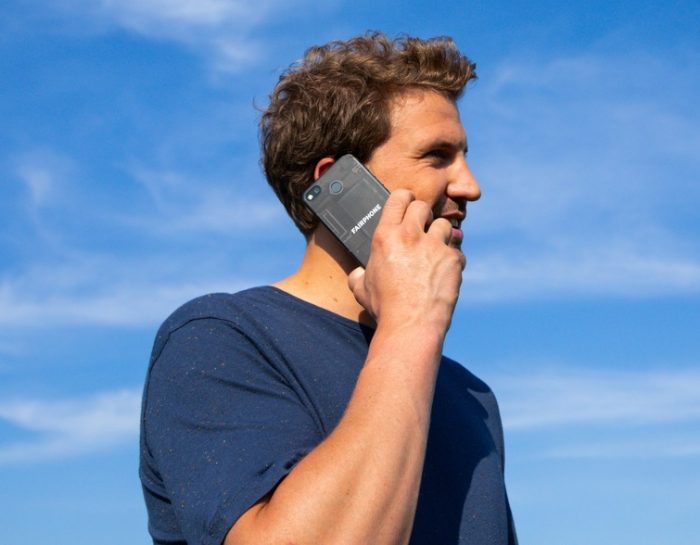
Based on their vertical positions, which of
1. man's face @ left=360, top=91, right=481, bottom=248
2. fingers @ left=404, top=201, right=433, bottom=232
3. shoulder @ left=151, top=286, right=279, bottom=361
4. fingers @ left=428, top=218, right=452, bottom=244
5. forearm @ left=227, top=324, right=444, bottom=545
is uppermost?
man's face @ left=360, top=91, right=481, bottom=248

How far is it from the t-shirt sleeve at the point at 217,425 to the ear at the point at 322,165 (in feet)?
4.16

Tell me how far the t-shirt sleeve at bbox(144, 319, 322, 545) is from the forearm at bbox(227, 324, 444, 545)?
12 centimetres

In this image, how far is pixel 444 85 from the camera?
15.9ft

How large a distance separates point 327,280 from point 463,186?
74 cm

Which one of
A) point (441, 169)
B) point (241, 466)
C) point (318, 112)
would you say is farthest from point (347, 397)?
point (318, 112)

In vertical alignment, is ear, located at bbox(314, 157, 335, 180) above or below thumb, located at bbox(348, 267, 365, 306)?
above

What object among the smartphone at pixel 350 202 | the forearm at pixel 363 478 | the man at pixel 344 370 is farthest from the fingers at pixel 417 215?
the forearm at pixel 363 478

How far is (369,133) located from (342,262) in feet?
2.05

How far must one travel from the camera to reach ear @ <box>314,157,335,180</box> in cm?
470

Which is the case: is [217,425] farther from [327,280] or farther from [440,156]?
[440,156]

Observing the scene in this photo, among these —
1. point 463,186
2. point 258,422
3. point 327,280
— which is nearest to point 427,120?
point 463,186

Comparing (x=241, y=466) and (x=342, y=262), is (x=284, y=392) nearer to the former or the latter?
(x=241, y=466)

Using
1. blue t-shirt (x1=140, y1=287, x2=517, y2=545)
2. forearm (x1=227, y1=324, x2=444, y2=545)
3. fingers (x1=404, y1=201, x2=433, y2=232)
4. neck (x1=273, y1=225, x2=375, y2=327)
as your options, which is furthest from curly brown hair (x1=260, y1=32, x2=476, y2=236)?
forearm (x1=227, y1=324, x2=444, y2=545)

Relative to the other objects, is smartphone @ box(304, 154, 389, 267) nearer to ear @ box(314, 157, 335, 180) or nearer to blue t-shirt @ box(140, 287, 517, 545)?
ear @ box(314, 157, 335, 180)
